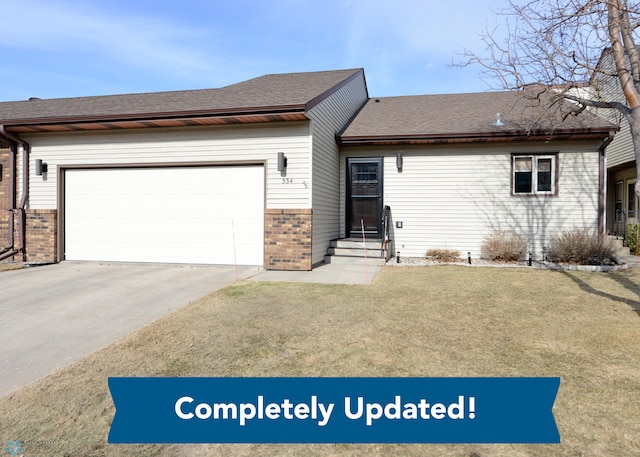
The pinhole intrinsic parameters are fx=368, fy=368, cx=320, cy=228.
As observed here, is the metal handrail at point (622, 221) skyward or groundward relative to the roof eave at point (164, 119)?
groundward

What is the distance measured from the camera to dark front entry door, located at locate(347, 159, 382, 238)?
432 inches

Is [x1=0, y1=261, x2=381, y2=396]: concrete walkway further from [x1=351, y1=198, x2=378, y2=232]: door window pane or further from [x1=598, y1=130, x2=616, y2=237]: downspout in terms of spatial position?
[x1=598, y1=130, x2=616, y2=237]: downspout

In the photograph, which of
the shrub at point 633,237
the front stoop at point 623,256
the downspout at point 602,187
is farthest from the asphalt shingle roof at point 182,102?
the shrub at point 633,237

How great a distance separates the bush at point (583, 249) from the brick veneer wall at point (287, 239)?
250 inches

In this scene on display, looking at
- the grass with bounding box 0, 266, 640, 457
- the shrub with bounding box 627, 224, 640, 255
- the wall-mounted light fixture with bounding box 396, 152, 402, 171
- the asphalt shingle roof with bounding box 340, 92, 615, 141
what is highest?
the asphalt shingle roof with bounding box 340, 92, 615, 141

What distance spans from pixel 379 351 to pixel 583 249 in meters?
7.77

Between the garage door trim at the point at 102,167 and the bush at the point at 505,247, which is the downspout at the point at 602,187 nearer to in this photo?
the bush at the point at 505,247

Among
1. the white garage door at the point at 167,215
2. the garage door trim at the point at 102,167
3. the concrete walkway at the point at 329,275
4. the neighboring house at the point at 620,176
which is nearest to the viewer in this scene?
the concrete walkway at the point at 329,275

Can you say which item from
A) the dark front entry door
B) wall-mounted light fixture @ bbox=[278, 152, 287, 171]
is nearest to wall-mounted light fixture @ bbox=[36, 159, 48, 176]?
wall-mounted light fixture @ bbox=[278, 152, 287, 171]

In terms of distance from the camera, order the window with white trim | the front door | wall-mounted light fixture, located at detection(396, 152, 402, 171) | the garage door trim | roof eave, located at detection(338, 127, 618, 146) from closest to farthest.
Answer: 1. the garage door trim
2. roof eave, located at detection(338, 127, 618, 146)
3. the window with white trim
4. wall-mounted light fixture, located at detection(396, 152, 402, 171)
5. the front door

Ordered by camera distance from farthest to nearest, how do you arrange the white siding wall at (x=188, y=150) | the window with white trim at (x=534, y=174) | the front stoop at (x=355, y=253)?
the window with white trim at (x=534, y=174), the front stoop at (x=355, y=253), the white siding wall at (x=188, y=150)

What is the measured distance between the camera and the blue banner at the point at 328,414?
2.26 metres

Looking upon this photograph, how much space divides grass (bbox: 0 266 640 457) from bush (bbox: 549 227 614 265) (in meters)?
2.49

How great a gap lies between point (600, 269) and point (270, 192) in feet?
25.3
